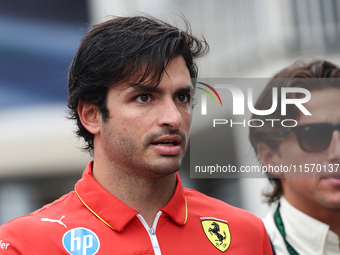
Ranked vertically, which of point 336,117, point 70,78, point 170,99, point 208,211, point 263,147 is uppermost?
point 70,78

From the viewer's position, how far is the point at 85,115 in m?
2.44

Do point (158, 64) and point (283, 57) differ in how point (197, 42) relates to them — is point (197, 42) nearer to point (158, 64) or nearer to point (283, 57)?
point (158, 64)

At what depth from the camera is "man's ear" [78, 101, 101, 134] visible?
2.34m

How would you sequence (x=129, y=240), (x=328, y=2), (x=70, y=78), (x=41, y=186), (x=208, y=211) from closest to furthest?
1. (x=129, y=240)
2. (x=208, y=211)
3. (x=70, y=78)
4. (x=328, y=2)
5. (x=41, y=186)

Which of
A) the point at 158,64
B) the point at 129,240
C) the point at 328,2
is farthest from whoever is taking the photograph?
the point at 328,2

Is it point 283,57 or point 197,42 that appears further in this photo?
point 283,57

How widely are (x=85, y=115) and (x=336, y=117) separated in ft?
5.05

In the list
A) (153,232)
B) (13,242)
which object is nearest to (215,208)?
(153,232)

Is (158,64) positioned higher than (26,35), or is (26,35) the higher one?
(26,35)

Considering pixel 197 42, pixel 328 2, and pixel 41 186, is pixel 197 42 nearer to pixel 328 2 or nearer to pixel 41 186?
pixel 328 2

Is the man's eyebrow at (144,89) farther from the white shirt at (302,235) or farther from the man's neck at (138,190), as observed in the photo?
→ the white shirt at (302,235)

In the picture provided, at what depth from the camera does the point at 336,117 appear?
245 centimetres

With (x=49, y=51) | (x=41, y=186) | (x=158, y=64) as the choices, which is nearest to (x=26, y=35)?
(x=49, y=51)

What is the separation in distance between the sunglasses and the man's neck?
0.93m
